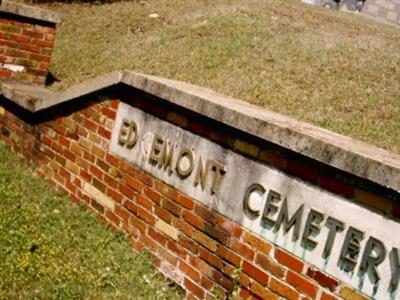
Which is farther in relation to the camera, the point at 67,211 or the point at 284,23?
the point at 284,23

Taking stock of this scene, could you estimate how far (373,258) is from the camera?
2.65 m

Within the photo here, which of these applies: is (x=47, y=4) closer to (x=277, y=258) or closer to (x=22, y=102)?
(x=22, y=102)

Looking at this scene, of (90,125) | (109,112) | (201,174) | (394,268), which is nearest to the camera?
(394,268)

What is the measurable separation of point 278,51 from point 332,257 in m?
7.17

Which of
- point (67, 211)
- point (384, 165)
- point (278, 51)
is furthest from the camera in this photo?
point (278, 51)

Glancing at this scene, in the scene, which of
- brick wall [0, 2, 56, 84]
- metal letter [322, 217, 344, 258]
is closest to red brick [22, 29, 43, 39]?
brick wall [0, 2, 56, 84]

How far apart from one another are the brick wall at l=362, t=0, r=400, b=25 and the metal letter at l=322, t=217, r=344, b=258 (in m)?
21.6

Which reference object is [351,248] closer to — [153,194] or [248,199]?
[248,199]

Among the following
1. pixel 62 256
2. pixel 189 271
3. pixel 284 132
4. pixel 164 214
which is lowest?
pixel 62 256

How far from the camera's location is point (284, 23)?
39.0ft

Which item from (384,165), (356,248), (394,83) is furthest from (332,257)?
(394,83)

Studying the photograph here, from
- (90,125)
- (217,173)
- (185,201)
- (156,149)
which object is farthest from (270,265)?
(90,125)

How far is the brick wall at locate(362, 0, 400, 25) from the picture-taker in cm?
2250

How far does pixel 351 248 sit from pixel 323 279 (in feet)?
0.82
